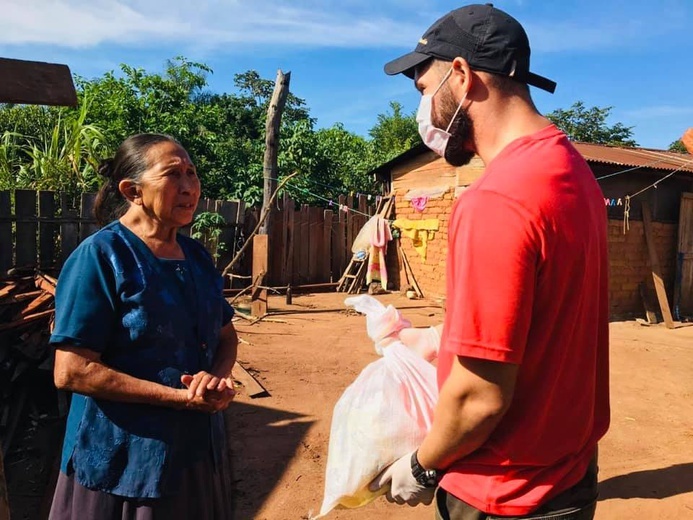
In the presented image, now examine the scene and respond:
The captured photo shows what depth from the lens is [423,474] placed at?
143 centimetres

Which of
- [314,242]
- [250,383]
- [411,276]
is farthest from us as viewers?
[314,242]

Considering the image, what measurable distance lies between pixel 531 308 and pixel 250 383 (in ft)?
15.4

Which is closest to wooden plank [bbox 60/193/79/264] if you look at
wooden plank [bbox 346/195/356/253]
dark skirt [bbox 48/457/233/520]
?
wooden plank [bbox 346/195/356/253]

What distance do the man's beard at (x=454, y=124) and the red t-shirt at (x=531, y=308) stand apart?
0.18 meters

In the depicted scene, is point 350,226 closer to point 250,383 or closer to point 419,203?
point 419,203

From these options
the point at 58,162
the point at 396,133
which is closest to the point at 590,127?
the point at 396,133

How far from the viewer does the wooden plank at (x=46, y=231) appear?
812cm

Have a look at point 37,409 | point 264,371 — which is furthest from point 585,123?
point 37,409

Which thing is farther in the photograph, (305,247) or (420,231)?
(305,247)

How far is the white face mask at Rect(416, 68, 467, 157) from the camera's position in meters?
1.45

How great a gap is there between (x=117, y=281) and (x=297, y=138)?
1479cm

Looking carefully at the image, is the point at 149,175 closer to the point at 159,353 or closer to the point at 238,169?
the point at 159,353

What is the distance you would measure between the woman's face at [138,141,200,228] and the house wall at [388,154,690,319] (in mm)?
7213

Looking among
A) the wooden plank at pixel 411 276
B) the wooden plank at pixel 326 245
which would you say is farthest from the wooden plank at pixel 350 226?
the wooden plank at pixel 411 276
